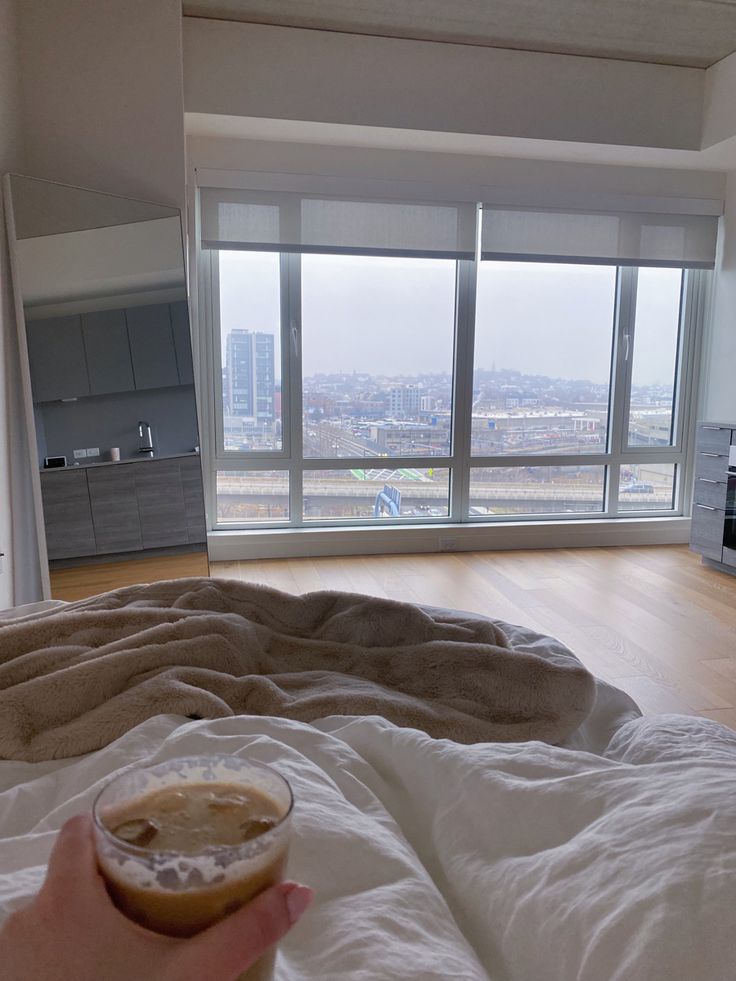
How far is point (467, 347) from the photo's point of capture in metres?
4.86

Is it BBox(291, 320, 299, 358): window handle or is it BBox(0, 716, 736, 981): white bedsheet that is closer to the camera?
BBox(0, 716, 736, 981): white bedsheet

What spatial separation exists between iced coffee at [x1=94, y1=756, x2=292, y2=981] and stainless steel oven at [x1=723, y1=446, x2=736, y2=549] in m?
4.46

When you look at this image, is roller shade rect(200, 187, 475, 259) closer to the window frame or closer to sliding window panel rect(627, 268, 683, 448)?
the window frame

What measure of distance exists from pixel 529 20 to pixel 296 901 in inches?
171

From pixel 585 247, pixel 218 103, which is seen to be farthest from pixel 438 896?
pixel 585 247

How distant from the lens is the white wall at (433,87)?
376 cm

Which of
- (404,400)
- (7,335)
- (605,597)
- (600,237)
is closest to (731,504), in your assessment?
(605,597)

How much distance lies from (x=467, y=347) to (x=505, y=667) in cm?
375

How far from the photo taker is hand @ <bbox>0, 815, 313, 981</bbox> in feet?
1.35

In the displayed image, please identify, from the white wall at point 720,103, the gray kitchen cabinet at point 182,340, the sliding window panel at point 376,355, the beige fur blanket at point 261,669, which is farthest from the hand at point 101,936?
the white wall at point 720,103

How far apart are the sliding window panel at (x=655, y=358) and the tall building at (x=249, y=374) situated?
2552mm

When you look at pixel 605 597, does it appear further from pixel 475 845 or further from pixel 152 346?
pixel 475 845

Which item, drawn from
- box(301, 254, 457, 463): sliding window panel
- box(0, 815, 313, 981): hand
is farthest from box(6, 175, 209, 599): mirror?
box(0, 815, 313, 981): hand

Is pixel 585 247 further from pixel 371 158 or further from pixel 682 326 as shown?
pixel 371 158
